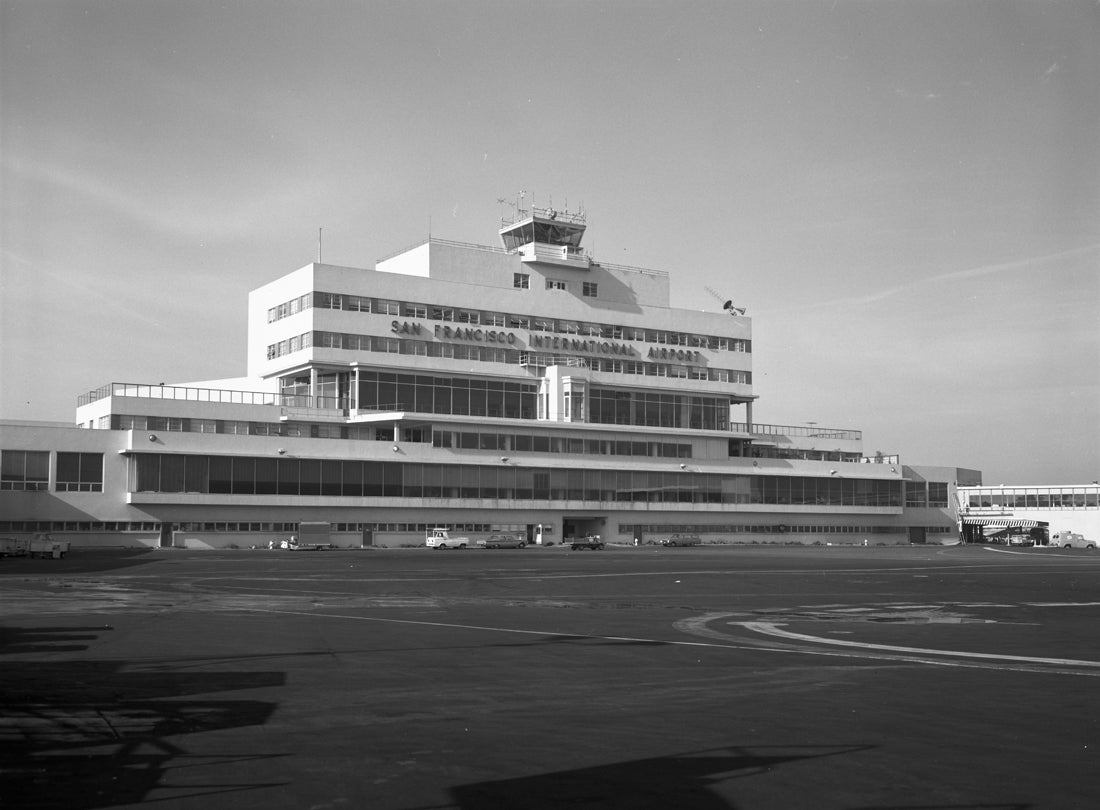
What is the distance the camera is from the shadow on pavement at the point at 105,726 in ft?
35.5

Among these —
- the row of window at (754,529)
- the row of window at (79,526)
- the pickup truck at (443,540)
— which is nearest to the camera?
the row of window at (79,526)

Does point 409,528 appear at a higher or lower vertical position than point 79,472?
lower

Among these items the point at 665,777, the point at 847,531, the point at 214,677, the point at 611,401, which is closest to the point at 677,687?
the point at 665,777

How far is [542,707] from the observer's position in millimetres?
15836

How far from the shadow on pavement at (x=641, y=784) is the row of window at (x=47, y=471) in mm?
95661

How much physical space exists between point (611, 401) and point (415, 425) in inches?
957

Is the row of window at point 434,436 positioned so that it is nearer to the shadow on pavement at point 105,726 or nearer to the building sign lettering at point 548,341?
the building sign lettering at point 548,341

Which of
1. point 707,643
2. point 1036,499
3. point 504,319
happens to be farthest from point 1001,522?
point 707,643

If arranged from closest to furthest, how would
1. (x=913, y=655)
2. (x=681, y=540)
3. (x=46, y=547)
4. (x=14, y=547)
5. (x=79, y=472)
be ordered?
(x=913, y=655) → (x=46, y=547) → (x=14, y=547) → (x=79, y=472) → (x=681, y=540)

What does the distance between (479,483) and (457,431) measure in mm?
6005

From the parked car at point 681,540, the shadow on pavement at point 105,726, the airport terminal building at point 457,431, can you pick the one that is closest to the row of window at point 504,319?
the airport terminal building at point 457,431

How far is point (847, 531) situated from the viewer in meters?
145

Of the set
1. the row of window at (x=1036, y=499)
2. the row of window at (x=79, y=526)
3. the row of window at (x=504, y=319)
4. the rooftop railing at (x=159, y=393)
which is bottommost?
the row of window at (x=79, y=526)

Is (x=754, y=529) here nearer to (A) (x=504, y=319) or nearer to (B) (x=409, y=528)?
(A) (x=504, y=319)
